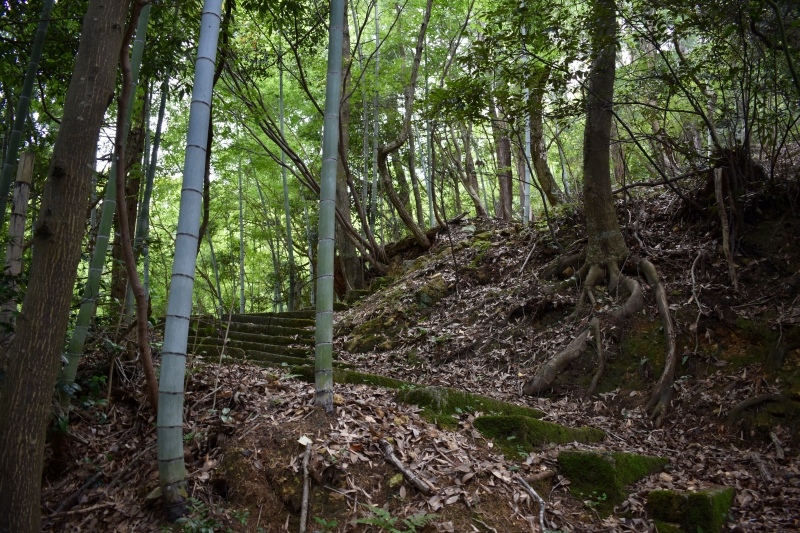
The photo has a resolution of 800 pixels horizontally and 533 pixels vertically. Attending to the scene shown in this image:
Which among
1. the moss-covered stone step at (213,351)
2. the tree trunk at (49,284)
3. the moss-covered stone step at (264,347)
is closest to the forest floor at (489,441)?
the moss-covered stone step at (264,347)

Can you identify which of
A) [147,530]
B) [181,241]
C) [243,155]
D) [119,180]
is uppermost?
[243,155]

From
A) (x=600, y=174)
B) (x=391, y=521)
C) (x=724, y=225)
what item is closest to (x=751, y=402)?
(x=724, y=225)

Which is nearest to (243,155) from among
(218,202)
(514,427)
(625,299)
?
(218,202)

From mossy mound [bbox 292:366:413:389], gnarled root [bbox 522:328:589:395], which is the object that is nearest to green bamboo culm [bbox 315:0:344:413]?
mossy mound [bbox 292:366:413:389]

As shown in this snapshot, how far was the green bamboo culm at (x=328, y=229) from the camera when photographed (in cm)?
335

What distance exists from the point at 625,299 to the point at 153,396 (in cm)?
508

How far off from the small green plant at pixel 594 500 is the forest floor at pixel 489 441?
0.7 inches

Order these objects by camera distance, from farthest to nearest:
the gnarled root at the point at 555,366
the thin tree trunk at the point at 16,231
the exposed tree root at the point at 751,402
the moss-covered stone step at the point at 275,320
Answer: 1. the moss-covered stone step at the point at 275,320
2. the gnarled root at the point at 555,366
3. the exposed tree root at the point at 751,402
4. the thin tree trunk at the point at 16,231

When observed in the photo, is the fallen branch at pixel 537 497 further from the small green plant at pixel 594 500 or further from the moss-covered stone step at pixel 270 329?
the moss-covered stone step at pixel 270 329

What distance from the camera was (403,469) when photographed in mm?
3131

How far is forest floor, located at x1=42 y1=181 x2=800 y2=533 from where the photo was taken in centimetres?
302

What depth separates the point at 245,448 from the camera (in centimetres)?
326

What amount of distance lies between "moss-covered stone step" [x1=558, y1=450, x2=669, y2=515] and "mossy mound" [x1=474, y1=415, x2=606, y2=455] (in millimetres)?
265

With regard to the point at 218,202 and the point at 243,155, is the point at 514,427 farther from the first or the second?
the point at 218,202
